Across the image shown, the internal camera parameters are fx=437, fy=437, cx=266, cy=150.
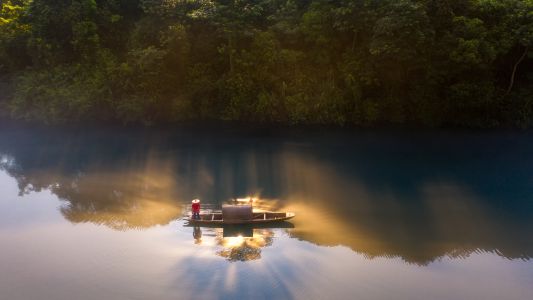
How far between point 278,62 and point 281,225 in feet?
47.2

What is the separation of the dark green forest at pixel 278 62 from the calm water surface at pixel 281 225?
2568 mm

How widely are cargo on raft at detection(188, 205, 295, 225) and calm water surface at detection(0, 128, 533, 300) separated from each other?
0.35 m

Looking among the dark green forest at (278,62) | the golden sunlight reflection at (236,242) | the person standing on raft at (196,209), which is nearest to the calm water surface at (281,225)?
the golden sunlight reflection at (236,242)

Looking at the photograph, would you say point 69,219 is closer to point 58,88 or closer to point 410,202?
point 410,202

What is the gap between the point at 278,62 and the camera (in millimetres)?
27062

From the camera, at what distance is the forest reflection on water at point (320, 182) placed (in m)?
14.3

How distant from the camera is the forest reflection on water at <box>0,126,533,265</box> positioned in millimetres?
14328

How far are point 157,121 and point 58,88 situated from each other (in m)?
6.77

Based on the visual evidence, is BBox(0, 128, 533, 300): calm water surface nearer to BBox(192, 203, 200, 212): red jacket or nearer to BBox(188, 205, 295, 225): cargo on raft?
BBox(188, 205, 295, 225): cargo on raft

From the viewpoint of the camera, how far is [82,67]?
2928 cm

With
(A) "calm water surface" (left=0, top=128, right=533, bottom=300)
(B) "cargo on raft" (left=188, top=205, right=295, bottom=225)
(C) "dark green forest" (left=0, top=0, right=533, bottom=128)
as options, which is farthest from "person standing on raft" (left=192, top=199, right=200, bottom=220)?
(C) "dark green forest" (left=0, top=0, right=533, bottom=128)

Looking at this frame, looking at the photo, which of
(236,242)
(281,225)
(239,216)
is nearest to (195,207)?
(239,216)

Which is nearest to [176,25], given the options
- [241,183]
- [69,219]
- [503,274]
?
[241,183]

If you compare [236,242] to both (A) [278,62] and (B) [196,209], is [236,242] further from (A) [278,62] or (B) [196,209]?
(A) [278,62]
